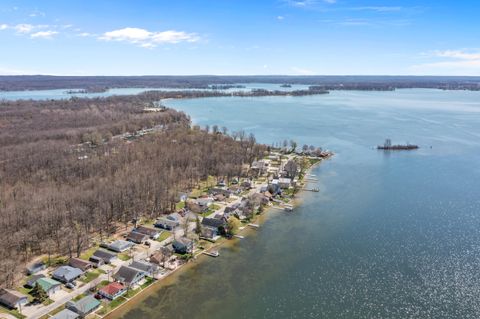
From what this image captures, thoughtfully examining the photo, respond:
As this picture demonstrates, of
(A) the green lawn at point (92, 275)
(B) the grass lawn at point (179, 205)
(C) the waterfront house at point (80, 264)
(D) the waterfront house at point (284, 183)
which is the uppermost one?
(D) the waterfront house at point (284, 183)

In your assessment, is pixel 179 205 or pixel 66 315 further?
pixel 179 205

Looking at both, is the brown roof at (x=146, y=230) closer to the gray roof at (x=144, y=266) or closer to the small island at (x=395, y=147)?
the gray roof at (x=144, y=266)

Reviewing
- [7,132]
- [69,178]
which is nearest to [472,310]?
[69,178]

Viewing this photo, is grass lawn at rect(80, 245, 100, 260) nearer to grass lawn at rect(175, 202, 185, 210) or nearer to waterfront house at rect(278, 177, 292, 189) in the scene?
grass lawn at rect(175, 202, 185, 210)

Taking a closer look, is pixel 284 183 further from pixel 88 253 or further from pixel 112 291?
pixel 112 291

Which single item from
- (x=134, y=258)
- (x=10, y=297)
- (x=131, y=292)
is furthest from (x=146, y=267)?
(x=10, y=297)

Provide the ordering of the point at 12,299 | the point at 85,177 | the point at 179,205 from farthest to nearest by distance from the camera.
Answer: the point at 85,177 < the point at 179,205 < the point at 12,299

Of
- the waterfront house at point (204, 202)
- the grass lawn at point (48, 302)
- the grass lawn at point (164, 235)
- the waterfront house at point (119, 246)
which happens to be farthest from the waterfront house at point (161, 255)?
the waterfront house at point (204, 202)
